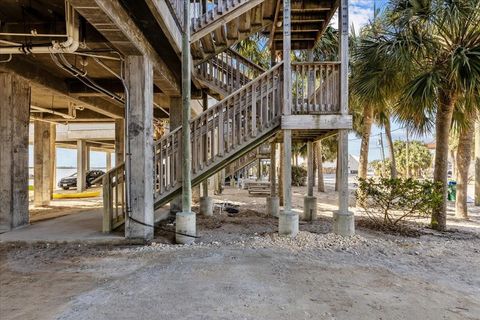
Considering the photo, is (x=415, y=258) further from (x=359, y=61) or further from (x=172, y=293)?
(x=359, y=61)

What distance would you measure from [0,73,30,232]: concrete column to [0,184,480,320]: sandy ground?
3.88 ft

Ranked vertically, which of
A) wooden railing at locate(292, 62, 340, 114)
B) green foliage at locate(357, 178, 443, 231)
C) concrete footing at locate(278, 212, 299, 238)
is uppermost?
wooden railing at locate(292, 62, 340, 114)

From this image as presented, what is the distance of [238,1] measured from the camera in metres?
6.09

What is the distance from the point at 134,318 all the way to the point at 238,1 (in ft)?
18.5

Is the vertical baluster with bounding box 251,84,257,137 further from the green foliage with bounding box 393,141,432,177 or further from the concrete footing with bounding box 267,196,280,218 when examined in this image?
the green foliage with bounding box 393,141,432,177

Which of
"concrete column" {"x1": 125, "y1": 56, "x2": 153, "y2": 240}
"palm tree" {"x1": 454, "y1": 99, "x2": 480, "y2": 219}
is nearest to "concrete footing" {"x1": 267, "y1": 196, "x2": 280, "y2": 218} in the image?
"concrete column" {"x1": 125, "y1": 56, "x2": 153, "y2": 240}

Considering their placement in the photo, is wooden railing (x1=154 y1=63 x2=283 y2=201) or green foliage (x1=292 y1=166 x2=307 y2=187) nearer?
wooden railing (x1=154 y1=63 x2=283 y2=201)

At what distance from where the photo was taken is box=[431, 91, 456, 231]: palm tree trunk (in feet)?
23.6

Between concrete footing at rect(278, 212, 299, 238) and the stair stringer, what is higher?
the stair stringer

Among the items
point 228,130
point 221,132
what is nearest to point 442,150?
point 228,130

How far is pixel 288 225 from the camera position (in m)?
5.94

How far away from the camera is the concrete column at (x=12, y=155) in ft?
20.1

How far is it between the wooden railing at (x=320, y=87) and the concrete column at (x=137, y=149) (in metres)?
2.93

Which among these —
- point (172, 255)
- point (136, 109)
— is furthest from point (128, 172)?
point (172, 255)
